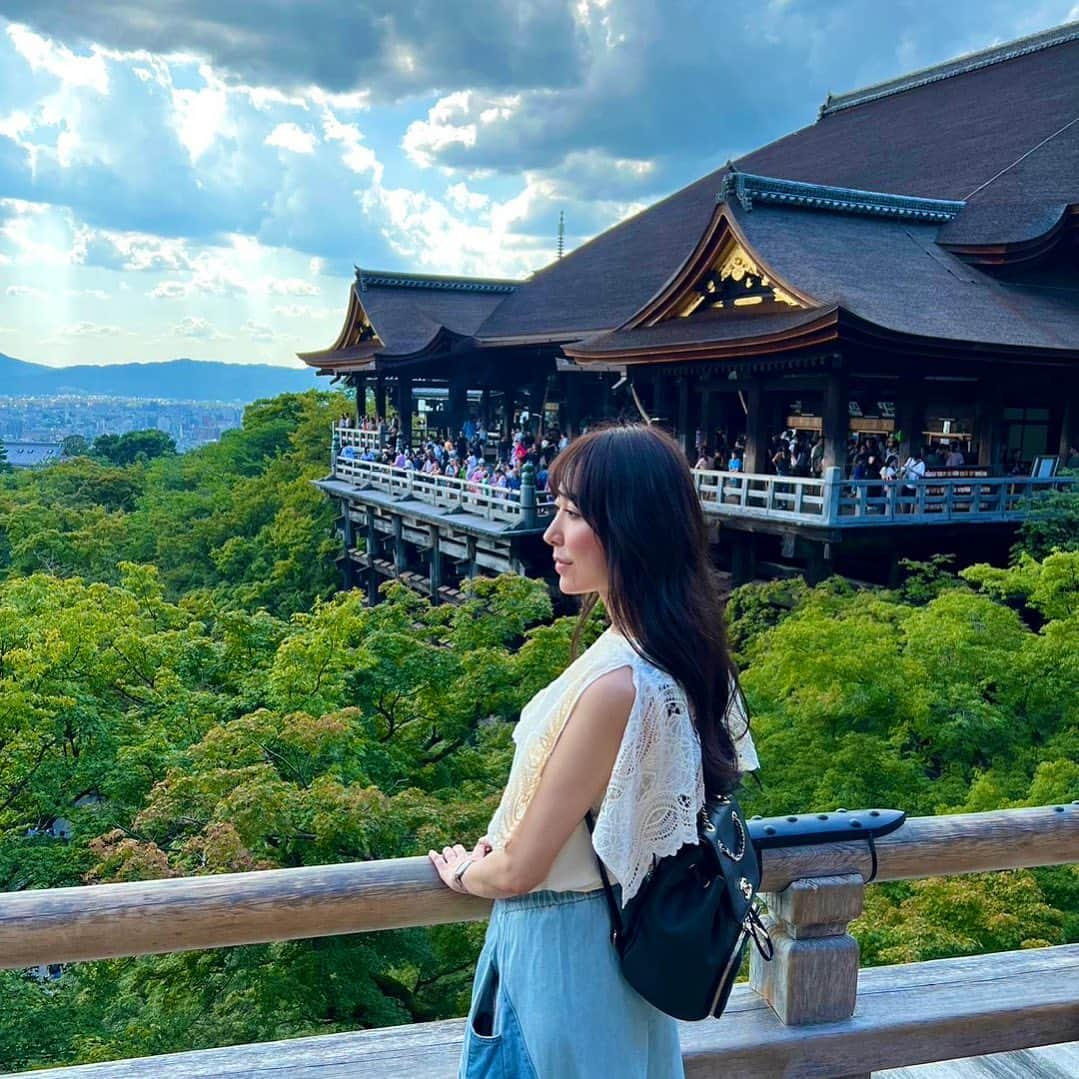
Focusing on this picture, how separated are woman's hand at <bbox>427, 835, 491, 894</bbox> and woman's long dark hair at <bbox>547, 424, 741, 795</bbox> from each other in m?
0.42

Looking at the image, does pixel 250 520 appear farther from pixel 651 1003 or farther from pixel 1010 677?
pixel 651 1003

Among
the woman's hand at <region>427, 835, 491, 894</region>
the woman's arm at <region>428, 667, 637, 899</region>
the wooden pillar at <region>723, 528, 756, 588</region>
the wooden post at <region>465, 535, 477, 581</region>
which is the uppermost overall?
the woman's arm at <region>428, 667, 637, 899</region>

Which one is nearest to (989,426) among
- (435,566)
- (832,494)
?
(832,494)

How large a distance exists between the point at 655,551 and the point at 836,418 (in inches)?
369

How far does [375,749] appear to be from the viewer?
7.37 m

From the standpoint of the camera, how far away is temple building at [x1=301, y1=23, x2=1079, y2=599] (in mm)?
10391

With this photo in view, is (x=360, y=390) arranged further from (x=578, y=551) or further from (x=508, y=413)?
(x=578, y=551)

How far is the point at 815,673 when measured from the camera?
624cm

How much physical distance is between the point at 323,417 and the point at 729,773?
26.2 metres

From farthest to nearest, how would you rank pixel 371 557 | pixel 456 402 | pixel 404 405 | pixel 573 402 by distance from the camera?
pixel 456 402 → pixel 404 405 → pixel 371 557 → pixel 573 402

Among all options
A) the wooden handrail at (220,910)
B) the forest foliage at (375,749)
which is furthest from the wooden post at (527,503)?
the wooden handrail at (220,910)

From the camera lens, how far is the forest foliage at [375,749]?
15.8 feet

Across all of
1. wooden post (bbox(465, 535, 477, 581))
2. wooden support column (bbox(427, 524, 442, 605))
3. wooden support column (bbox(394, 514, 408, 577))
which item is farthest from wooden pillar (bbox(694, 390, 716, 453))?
wooden support column (bbox(394, 514, 408, 577))

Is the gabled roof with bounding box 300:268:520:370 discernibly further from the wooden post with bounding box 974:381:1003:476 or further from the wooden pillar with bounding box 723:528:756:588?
the wooden post with bounding box 974:381:1003:476
